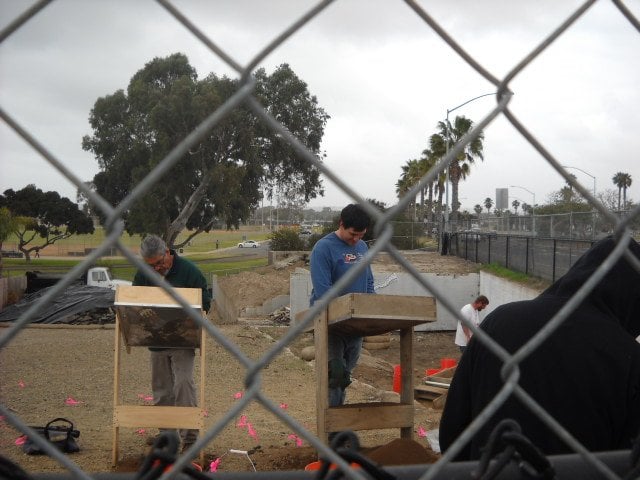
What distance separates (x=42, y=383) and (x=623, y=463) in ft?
30.4

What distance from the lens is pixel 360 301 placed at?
3533mm

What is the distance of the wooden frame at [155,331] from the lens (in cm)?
462

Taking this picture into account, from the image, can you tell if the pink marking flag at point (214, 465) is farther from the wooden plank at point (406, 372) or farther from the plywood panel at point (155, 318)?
the wooden plank at point (406, 372)

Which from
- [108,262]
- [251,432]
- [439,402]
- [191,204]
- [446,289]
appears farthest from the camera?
[108,262]

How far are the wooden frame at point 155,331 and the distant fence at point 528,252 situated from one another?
8.72 m

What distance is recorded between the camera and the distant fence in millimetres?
16141

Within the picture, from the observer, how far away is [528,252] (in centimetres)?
1945

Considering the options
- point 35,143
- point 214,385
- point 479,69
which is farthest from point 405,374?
point 214,385

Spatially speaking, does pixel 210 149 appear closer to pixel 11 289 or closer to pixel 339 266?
pixel 339 266

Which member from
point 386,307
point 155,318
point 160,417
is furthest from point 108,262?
point 386,307

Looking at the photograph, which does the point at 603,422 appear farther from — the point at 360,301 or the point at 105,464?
the point at 105,464

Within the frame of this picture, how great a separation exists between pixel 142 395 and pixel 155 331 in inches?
162

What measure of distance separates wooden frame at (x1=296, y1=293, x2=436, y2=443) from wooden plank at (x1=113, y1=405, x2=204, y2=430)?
1.33 metres

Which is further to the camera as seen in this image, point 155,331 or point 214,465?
point 214,465
